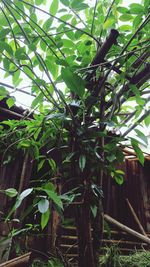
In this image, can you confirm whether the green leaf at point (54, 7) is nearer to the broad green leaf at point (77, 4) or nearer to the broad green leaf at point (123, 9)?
the broad green leaf at point (77, 4)

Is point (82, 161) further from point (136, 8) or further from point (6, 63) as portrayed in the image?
point (136, 8)

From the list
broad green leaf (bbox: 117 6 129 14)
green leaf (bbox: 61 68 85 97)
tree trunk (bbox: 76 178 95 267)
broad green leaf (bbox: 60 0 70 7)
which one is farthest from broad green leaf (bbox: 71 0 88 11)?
tree trunk (bbox: 76 178 95 267)

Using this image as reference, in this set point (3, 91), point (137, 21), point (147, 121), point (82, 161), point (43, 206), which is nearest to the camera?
point (43, 206)

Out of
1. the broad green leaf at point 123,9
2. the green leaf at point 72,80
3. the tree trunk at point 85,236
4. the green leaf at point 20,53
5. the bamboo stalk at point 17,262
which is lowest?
the bamboo stalk at point 17,262

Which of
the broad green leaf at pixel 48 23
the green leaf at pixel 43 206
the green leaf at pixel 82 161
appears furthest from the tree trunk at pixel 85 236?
the broad green leaf at pixel 48 23

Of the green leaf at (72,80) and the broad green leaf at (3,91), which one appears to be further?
the broad green leaf at (3,91)

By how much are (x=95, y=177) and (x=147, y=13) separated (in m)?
0.88

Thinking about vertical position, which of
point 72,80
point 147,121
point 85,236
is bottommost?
point 85,236

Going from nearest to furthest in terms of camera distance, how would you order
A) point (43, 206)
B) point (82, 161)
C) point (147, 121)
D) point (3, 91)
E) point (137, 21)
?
point (43, 206), point (82, 161), point (137, 21), point (3, 91), point (147, 121)

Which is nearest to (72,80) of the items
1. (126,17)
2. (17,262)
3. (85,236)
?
(126,17)

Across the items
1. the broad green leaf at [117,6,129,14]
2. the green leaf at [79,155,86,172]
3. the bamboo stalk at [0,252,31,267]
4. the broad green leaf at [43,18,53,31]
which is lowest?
the bamboo stalk at [0,252,31,267]

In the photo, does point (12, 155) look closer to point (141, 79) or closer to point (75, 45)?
point (75, 45)

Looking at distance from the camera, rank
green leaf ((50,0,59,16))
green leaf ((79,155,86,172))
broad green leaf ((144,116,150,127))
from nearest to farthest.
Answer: green leaf ((79,155,86,172)), green leaf ((50,0,59,16)), broad green leaf ((144,116,150,127))

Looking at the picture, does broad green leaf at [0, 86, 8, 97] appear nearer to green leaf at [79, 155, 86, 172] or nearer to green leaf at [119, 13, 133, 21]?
green leaf at [79, 155, 86, 172]
